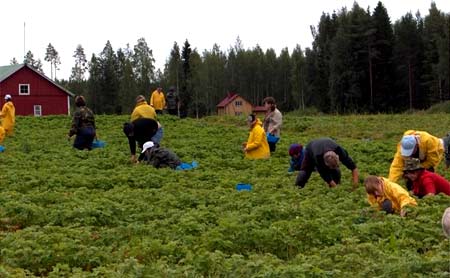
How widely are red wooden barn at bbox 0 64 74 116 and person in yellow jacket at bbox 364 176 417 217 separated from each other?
44.8 m

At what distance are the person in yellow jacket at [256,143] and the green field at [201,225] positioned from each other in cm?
54

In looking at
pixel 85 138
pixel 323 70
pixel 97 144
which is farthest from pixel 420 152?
pixel 323 70

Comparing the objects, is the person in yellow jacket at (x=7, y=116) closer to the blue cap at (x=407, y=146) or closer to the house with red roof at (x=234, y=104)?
the blue cap at (x=407, y=146)

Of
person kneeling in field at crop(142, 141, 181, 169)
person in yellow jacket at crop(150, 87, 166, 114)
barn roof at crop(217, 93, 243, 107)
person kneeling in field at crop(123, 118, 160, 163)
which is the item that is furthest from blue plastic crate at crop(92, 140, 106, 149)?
barn roof at crop(217, 93, 243, 107)

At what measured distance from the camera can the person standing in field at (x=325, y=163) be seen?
38.3ft

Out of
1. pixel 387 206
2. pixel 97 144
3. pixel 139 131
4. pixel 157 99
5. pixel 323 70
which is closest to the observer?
pixel 387 206

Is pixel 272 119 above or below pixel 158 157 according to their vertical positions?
above

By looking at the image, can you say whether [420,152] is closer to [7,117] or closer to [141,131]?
[141,131]

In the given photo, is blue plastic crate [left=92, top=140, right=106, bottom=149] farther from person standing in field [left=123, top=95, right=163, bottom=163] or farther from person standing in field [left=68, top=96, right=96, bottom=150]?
person standing in field [left=123, top=95, right=163, bottom=163]

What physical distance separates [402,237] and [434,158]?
3.63m

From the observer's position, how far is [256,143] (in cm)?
1681

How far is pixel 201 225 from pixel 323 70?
62.8m

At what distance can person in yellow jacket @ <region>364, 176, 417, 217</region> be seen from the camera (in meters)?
8.84

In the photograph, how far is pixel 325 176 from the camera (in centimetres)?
1203
